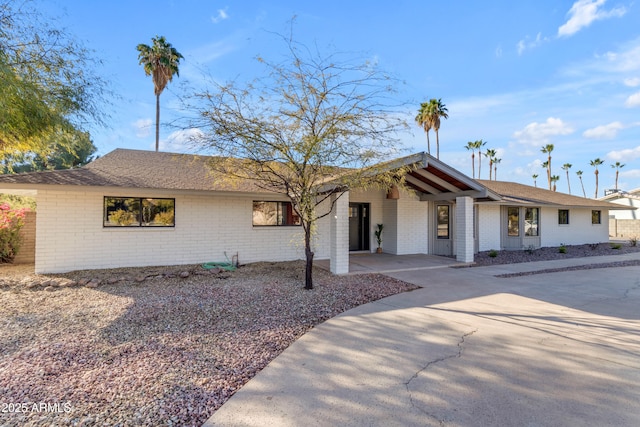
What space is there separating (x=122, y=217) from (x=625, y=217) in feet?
111

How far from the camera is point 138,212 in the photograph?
9.17m

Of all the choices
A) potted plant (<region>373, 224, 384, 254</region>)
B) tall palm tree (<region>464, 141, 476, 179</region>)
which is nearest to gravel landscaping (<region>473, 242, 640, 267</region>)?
potted plant (<region>373, 224, 384, 254</region>)

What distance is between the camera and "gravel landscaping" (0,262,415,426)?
271cm

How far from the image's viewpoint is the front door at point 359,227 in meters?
12.6

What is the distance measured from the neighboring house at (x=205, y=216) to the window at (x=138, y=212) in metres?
0.03

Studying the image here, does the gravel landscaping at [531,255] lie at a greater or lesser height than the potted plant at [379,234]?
lesser

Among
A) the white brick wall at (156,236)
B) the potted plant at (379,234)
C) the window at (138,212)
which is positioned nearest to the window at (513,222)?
the potted plant at (379,234)

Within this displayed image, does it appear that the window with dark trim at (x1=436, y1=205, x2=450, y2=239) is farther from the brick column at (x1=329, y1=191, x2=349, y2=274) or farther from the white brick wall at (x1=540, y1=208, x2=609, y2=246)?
the white brick wall at (x1=540, y1=208, x2=609, y2=246)

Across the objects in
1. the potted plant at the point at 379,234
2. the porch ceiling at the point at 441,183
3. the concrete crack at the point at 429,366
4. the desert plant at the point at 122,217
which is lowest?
the concrete crack at the point at 429,366

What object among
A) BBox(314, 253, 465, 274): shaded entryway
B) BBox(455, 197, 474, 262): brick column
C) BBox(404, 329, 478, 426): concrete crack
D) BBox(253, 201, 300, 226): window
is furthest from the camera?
BBox(253, 201, 300, 226): window

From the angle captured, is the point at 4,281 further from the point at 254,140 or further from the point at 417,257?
the point at 417,257

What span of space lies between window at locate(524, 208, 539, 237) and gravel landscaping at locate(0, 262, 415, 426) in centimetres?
1070

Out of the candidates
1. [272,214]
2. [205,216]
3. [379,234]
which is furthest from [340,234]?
[379,234]

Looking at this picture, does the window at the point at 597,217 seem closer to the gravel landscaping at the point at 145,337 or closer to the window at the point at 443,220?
the window at the point at 443,220
